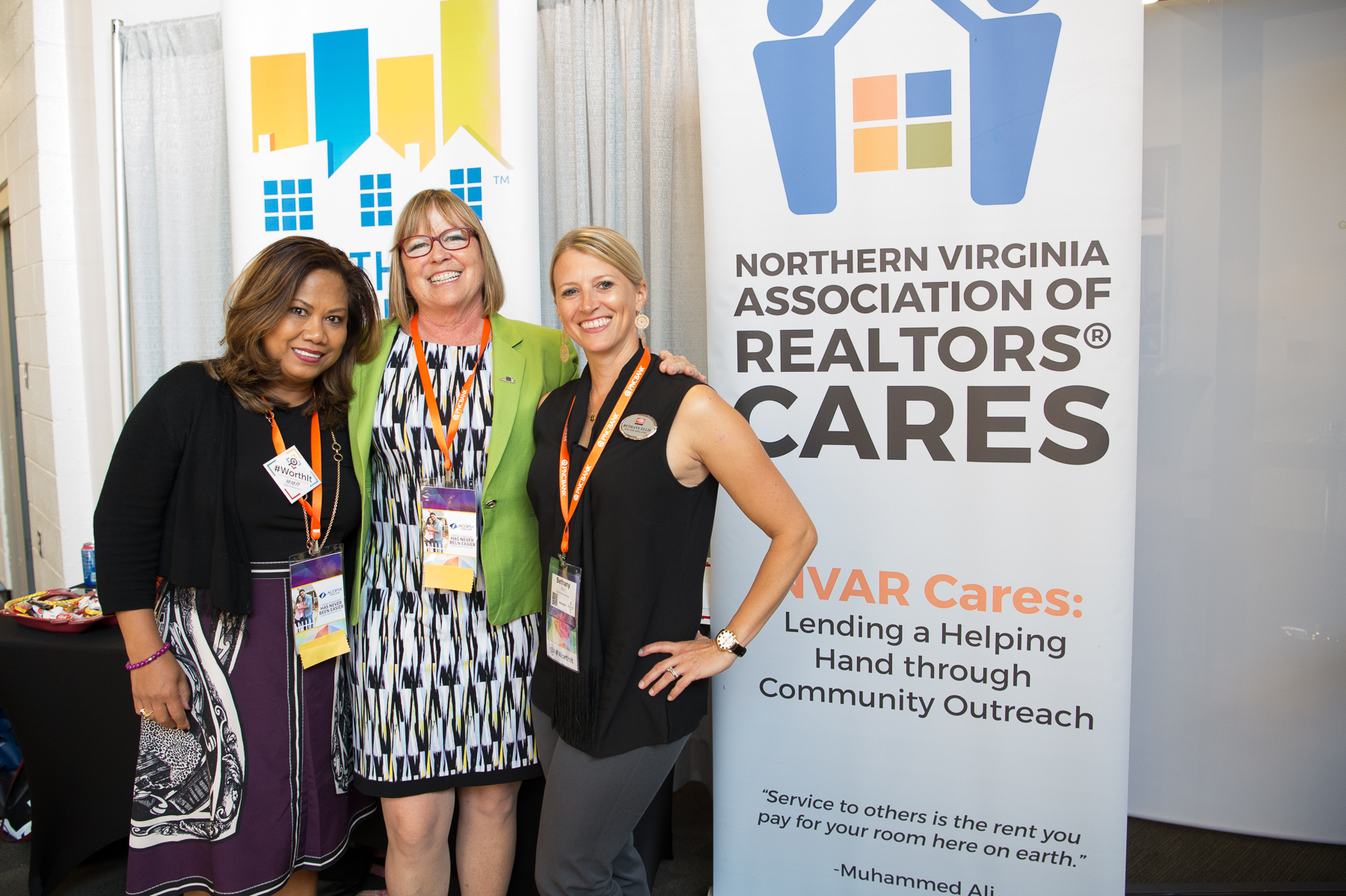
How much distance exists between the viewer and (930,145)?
1735mm

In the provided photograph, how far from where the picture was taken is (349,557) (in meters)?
1.65

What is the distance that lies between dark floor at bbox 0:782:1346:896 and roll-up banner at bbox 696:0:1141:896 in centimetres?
44

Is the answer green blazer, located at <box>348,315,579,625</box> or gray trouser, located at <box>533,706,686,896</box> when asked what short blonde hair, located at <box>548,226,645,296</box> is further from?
gray trouser, located at <box>533,706,686,896</box>

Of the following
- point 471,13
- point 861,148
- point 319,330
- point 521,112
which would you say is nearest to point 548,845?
point 319,330

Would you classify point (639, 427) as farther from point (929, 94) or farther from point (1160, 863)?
point (1160, 863)

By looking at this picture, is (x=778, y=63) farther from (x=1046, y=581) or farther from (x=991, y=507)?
(x=1046, y=581)

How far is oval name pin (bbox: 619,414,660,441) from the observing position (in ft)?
4.29

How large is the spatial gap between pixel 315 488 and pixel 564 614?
597 millimetres

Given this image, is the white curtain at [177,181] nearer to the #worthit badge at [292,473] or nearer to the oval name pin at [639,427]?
the #worthit badge at [292,473]

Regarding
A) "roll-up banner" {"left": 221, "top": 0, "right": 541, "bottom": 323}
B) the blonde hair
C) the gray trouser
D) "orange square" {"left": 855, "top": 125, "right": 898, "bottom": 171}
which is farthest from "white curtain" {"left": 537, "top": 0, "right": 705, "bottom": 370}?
Result: the gray trouser

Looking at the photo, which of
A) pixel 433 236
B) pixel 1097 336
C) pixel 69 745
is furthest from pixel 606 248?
pixel 69 745

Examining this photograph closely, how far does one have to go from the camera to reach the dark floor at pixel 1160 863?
2176 millimetres

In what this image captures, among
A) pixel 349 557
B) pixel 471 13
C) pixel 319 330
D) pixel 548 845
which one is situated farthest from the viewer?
pixel 471 13

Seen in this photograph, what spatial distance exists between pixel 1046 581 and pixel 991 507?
0.20m
